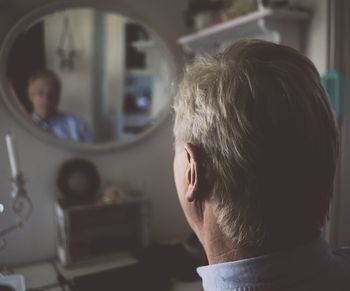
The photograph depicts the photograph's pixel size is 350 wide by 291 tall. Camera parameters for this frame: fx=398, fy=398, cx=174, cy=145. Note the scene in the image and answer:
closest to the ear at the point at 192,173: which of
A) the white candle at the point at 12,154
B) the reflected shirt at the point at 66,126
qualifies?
the white candle at the point at 12,154

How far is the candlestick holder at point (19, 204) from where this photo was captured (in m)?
1.44

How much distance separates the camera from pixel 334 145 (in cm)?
69

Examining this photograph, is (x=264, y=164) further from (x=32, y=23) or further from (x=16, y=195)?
(x=32, y=23)

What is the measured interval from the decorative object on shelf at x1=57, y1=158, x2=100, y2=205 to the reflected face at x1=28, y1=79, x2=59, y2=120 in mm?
218

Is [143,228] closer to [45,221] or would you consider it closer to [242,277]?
[45,221]

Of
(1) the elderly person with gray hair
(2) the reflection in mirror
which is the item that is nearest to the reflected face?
(2) the reflection in mirror

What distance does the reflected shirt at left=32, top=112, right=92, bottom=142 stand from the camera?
158 centimetres

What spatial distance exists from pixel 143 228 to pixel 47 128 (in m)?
0.57

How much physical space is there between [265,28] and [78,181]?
95 centimetres

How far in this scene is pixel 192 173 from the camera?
2.40ft

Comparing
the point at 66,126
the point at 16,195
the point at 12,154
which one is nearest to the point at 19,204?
the point at 16,195

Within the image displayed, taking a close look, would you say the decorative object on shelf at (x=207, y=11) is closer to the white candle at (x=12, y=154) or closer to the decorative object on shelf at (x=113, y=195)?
the decorative object on shelf at (x=113, y=195)

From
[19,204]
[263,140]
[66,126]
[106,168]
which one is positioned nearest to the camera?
[263,140]

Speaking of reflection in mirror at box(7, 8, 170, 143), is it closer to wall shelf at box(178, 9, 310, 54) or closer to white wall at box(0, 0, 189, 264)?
white wall at box(0, 0, 189, 264)
